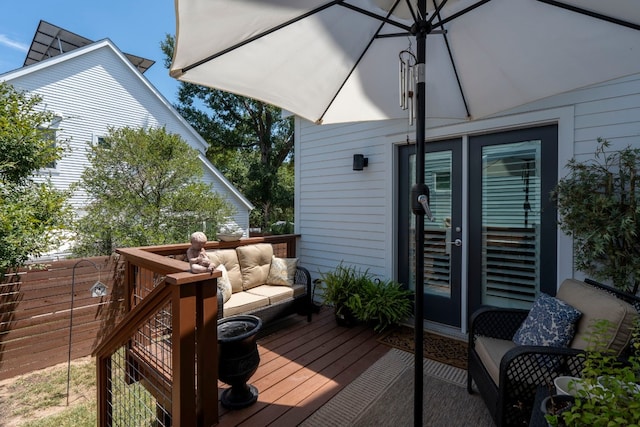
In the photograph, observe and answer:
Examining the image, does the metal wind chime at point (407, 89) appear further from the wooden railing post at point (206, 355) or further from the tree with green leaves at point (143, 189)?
the tree with green leaves at point (143, 189)

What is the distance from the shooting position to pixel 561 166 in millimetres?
2902

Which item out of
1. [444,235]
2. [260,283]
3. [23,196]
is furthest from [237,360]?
[23,196]

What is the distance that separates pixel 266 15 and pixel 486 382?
8.64ft

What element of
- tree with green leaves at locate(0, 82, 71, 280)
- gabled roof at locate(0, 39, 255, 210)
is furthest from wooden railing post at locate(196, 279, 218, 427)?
gabled roof at locate(0, 39, 255, 210)

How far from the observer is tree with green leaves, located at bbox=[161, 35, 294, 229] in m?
14.8

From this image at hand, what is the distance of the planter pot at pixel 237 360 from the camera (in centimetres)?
223

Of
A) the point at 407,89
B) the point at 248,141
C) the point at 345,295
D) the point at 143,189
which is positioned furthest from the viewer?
the point at 248,141

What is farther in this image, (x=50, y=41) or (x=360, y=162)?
(x=50, y=41)

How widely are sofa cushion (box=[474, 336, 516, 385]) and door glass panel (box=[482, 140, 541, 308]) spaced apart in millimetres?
1107

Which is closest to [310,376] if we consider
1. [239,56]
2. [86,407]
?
[86,407]

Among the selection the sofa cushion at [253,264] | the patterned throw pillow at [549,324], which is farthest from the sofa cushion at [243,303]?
the patterned throw pillow at [549,324]

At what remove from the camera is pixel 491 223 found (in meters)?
3.37

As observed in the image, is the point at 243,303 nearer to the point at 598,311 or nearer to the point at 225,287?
the point at 225,287

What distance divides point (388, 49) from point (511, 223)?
2.23 m
